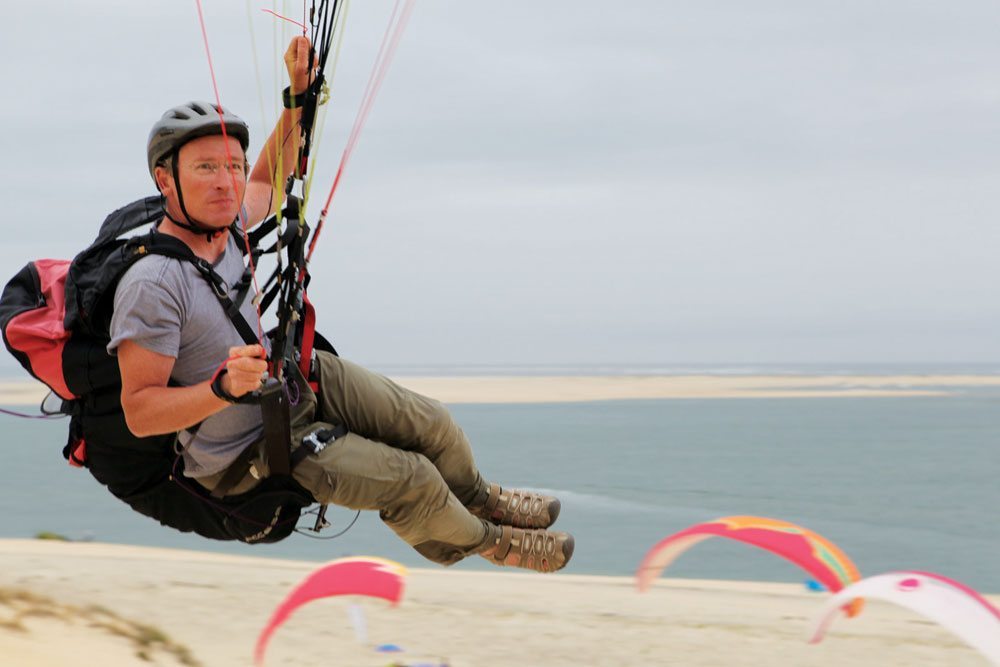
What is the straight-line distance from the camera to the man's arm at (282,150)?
352 centimetres

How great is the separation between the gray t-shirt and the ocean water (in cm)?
852

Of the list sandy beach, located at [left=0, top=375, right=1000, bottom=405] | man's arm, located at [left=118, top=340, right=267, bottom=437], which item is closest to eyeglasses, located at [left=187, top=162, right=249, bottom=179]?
man's arm, located at [left=118, top=340, right=267, bottom=437]

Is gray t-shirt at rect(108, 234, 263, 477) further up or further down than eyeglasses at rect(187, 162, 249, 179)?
further down

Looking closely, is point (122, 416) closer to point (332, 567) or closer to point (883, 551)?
point (332, 567)

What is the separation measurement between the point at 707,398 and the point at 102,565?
125 feet

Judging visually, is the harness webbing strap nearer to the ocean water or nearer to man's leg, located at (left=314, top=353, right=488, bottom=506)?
man's leg, located at (left=314, top=353, right=488, bottom=506)

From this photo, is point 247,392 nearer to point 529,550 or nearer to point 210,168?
point 210,168

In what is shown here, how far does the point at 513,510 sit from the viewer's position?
12.7 ft

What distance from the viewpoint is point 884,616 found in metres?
8.52

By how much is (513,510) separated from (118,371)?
1.52 meters

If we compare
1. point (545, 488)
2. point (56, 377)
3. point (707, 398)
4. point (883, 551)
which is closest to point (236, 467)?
point (56, 377)

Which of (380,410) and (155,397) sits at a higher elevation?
(155,397)

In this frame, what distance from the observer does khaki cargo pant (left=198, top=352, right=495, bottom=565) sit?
3311 millimetres

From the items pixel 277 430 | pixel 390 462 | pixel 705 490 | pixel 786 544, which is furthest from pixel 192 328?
pixel 705 490
